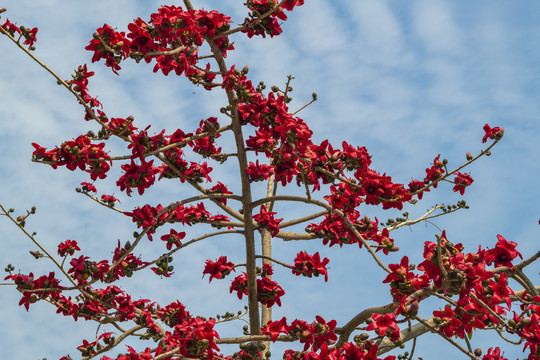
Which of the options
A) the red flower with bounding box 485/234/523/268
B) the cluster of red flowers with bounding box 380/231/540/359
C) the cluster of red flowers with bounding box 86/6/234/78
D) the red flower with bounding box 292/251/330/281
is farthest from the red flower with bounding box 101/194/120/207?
the red flower with bounding box 485/234/523/268

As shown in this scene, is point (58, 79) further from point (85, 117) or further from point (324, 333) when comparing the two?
point (324, 333)

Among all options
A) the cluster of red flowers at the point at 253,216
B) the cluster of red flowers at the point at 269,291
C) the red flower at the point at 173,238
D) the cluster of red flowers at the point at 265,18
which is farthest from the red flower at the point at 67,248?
the cluster of red flowers at the point at 265,18

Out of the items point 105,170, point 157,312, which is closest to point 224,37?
point 105,170

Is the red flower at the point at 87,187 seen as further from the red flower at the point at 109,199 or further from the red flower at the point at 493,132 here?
the red flower at the point at 493,132

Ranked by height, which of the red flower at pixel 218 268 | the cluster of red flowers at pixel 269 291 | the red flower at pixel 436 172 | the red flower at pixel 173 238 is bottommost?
the cluster of red flowers at pixel 269 291

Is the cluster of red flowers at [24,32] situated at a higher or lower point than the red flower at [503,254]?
higher

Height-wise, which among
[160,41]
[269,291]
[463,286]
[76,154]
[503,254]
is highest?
[160,41]

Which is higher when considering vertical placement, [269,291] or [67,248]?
[67,248]

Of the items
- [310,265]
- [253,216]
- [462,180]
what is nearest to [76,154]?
[253,216]

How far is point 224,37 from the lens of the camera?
4.17 metres

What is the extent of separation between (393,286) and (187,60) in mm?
1984

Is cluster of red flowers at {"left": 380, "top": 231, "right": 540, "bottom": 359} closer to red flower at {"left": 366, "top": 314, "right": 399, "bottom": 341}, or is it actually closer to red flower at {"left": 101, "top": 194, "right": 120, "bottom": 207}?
red flower at {"left": 366, "top": 314, "right": 399, "bottom": 341}

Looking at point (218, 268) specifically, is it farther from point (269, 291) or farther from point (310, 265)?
point (310, 265)

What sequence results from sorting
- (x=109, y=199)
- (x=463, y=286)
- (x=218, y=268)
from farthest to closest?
(x=109, y=199) < (x=218, y=268) < (x=463, y=286)
